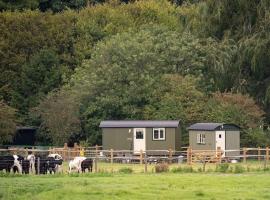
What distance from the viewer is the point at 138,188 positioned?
30859 millimetres

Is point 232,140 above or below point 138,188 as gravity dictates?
above

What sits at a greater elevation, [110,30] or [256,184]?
[110,30]

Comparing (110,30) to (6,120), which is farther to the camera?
(110,30)

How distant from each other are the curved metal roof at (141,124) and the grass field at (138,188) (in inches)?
877

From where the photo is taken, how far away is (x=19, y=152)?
54.4m

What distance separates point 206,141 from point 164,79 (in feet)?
27.8

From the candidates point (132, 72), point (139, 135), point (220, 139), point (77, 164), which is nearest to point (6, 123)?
point (132, 72)

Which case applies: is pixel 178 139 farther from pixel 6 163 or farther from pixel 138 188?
pixel 138 188

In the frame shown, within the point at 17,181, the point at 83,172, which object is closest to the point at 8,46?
the point at 83,172

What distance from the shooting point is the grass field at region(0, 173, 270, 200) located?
29.2 metres

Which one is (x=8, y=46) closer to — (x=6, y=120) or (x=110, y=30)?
(x=110, y=30)

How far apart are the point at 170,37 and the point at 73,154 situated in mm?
16856

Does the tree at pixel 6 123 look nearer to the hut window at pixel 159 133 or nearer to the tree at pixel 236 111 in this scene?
the hut window at pixel 159 133

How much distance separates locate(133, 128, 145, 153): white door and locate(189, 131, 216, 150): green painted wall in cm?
321
